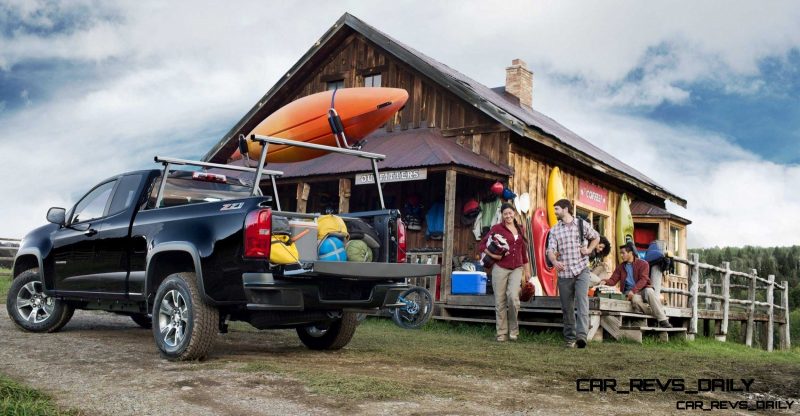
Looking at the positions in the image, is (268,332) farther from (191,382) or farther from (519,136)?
(519,136)

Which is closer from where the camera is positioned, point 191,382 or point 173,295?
point 191,382

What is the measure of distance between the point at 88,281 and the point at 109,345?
0.71 meters

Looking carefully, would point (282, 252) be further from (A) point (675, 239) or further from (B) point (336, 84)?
(A) point (675, 239)

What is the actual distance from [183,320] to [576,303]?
5.10 meters

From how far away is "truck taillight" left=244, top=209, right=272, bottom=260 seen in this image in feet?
19.6

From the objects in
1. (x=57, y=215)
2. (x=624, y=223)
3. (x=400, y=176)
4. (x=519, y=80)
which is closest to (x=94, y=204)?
(x=57, y=215)

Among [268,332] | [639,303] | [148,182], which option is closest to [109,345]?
[148,182]

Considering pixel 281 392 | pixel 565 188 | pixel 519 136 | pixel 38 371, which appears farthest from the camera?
pixel 565 188

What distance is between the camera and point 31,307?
8883mm

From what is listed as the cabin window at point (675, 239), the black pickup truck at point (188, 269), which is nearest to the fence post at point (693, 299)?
the cabin window at point (675, 239)

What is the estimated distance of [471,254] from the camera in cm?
1497

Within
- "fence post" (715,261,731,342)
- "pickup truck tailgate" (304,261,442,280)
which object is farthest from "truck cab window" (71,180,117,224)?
"fence post" (715,261,731,342)

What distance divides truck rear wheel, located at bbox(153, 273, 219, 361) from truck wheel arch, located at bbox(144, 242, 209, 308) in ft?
0.70

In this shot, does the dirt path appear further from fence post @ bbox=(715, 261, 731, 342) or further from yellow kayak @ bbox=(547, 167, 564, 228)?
fence post @ bbox=(715, 261, 731, 342)
